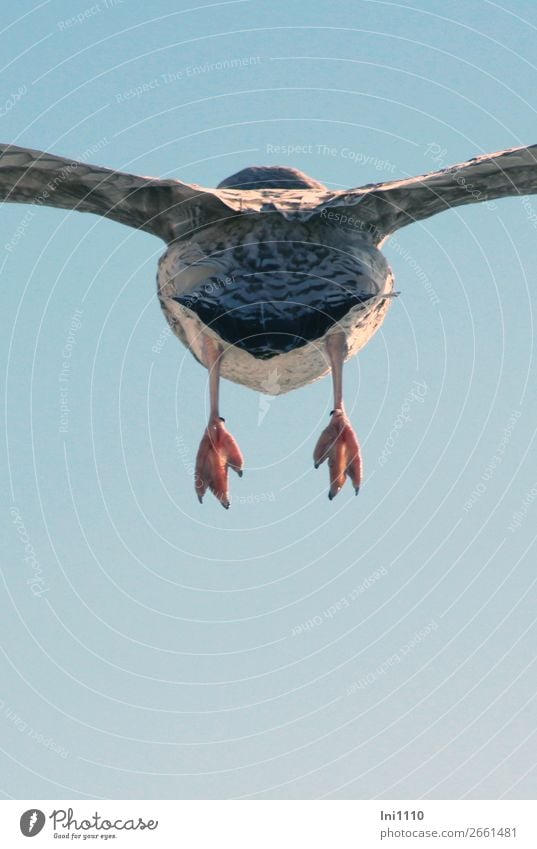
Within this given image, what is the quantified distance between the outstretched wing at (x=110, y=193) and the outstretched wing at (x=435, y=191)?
6.01 ft

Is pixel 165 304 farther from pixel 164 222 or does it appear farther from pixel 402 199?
pixel 402 199

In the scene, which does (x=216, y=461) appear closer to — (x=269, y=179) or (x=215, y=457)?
(x=215, y=457)

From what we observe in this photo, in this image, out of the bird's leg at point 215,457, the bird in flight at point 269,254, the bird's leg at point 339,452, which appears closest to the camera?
the bird in flight at point 269,254

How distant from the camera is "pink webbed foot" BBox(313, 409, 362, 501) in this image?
A: 105ft

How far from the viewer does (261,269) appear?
3089cm

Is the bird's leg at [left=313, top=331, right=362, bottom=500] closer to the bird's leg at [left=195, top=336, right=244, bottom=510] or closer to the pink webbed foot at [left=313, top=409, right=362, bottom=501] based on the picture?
the pink webbed foot at [left=313, top=409, right=362, bottom=501]

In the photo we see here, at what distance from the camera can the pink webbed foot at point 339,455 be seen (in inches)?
1259

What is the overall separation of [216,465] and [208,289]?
2.57m
